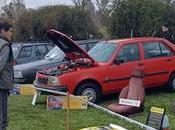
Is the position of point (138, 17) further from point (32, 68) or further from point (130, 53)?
point (130, 53)

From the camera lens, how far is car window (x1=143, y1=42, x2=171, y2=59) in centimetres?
1361

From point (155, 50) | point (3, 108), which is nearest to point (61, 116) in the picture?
point (3, 108)

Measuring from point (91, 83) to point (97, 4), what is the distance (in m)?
32.2

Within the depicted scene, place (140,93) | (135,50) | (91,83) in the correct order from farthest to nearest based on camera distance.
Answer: (135,50)
(91,83)
(140,93)

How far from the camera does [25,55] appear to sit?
19.8 m

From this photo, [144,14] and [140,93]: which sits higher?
[144,14]

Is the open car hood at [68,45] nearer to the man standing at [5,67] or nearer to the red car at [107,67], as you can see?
the red car at [107,67]

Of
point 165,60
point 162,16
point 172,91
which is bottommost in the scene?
point 172,91

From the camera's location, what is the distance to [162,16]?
23.0m

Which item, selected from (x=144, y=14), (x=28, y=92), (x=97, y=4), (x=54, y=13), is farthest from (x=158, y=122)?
(x=97, y=4)

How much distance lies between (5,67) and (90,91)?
481 cm

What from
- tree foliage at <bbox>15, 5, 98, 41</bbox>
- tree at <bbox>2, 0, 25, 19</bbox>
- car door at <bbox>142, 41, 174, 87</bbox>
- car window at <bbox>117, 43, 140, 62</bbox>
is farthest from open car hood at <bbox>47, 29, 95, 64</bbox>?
tree at <bbox>2, 0, 25, 19</bbox>

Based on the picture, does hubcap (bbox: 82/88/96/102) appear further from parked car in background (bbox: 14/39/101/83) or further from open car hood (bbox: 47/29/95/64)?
parked car in background (bbox: 14/39/101/83)

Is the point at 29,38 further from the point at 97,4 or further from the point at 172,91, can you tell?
the point at 172,91
